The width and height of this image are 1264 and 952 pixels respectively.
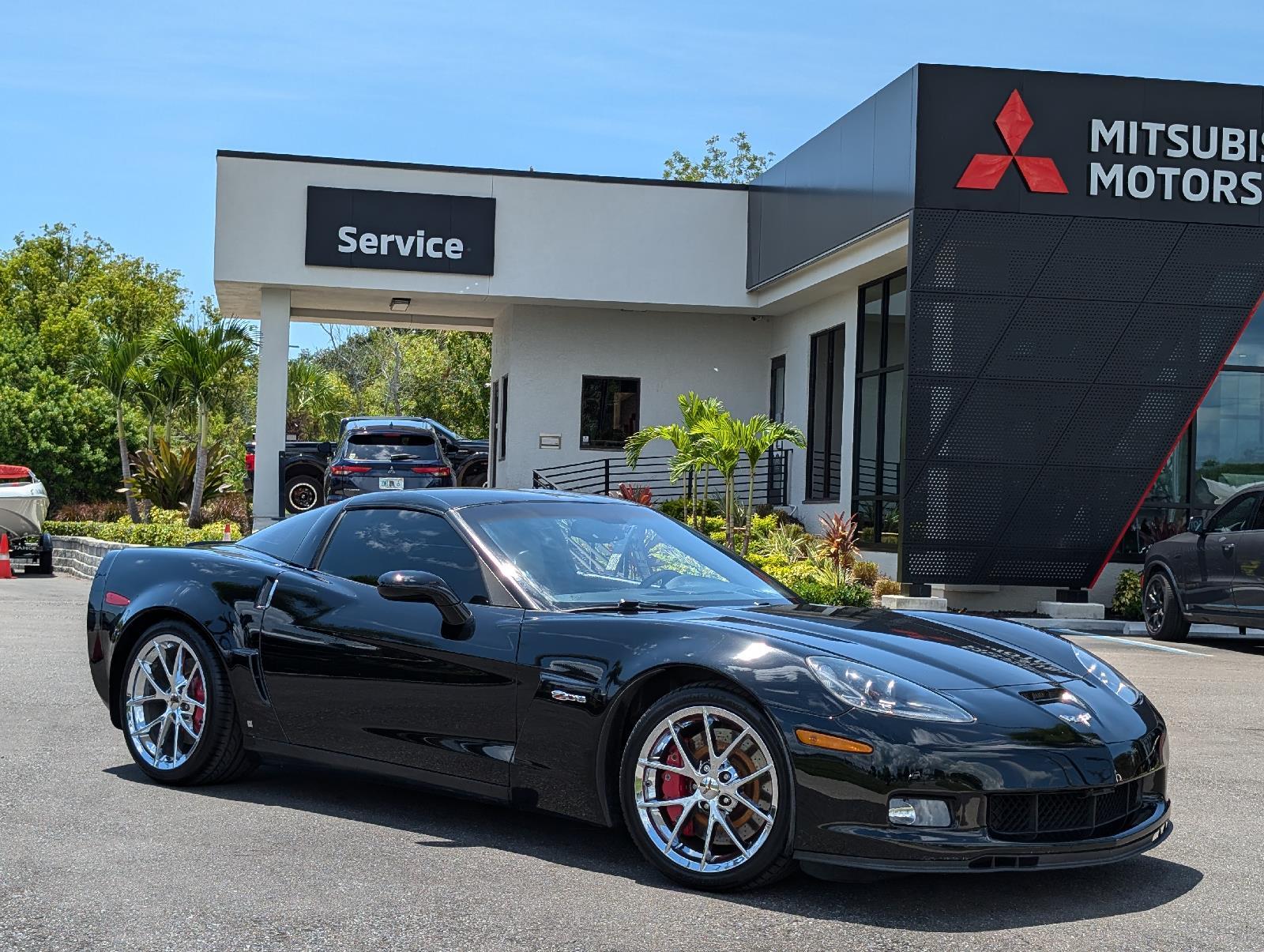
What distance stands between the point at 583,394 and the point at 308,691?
21.7 meters

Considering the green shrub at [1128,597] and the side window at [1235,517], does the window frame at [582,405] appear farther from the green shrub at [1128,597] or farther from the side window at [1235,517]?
the side window at [1235,517]

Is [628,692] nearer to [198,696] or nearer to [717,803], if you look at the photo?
[717,803]

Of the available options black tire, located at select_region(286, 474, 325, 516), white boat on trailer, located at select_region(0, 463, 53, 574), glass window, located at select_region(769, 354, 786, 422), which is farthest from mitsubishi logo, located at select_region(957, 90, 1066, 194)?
white boat on trailer, located at select_region(0, 463, 53, 574)

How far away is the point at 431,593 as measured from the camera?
5.55 meters

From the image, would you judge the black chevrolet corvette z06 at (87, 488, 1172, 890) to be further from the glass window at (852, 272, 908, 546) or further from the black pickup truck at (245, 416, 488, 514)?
the black pickup truck at (245, 416, 488, 514)

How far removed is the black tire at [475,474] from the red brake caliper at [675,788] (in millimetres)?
22912

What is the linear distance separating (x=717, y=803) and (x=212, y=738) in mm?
2519

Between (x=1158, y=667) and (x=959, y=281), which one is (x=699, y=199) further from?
(x=1158, y=667)

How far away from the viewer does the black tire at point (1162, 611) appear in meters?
15.6

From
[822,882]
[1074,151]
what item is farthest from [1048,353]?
[822,882]

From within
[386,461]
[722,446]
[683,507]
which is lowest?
[683,507]

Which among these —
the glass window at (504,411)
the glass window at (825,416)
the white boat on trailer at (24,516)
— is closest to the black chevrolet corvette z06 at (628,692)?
the glass window at (825,416)

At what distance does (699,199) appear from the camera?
84.7 ft

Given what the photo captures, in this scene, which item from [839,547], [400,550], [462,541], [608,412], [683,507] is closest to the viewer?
[462,541]
